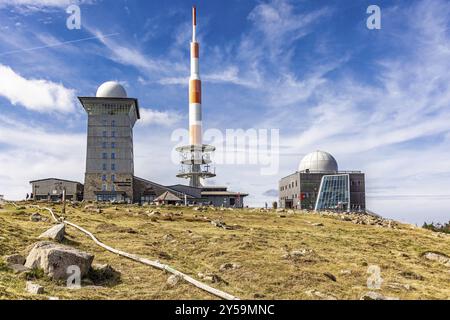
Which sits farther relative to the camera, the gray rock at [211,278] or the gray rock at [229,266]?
the gray rock at [229,266]

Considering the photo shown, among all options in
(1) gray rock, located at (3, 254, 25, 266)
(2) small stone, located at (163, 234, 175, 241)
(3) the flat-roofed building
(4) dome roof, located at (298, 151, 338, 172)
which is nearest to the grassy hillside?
(2) small stone, located at (163, 234, 175, 241)

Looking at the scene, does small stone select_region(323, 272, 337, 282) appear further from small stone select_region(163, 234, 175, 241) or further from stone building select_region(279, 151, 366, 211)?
stone building select_region(279, 151, 366, 211)

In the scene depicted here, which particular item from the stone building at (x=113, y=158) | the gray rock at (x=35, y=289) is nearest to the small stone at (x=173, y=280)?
the gray rock at (x=35, y=289)

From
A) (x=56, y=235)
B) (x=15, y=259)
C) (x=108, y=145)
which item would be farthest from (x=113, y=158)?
(x=15, y=259)

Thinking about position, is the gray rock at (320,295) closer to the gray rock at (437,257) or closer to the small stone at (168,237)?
the small stone at (168,237)

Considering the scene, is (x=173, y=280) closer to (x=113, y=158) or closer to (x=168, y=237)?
(x=168, y=237)

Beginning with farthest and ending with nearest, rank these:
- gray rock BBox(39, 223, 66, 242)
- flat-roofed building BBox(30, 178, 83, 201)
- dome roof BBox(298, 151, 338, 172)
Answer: dome roof BBox(298, 151, 338, 172), flat-roofed building BBox(30, 178, 83, 201), gray rock BBox(39, 223, 66, 242)

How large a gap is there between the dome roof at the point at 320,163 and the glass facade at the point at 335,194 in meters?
4.32

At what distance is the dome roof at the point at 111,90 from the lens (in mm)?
82125

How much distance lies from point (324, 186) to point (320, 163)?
21.9ft

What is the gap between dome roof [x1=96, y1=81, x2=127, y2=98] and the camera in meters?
82.1

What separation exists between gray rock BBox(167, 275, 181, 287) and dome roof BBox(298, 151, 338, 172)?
7515 cm

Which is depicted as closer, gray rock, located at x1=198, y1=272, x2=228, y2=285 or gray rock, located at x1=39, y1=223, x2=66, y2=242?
gray rock, located at x1=198, y1=272, x2=228, y2=285
